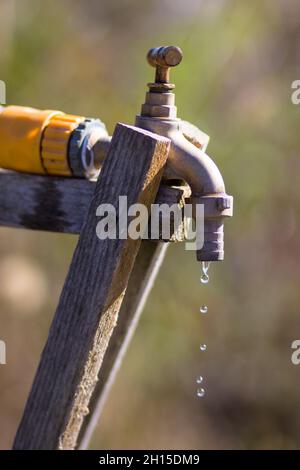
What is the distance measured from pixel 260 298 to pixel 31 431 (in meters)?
2.49

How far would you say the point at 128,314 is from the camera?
165cm

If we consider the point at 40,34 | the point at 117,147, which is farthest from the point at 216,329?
the point at 117,147

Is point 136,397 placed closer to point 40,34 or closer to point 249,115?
point 249,115

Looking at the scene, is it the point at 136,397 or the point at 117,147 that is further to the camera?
the point at 136,397

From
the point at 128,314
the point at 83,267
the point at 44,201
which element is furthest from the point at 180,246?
the point at 83,267

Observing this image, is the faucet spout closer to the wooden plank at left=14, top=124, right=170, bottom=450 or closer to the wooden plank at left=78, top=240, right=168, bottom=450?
the wooden plank at left=14, top=124, right=170, bottom=450

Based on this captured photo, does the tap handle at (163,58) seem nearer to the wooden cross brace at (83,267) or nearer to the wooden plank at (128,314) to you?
the wooden cross brace at (83,267)

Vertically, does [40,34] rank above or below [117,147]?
above

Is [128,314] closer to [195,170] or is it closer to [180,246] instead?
[195,170]

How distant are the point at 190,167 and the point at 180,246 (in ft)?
7.90

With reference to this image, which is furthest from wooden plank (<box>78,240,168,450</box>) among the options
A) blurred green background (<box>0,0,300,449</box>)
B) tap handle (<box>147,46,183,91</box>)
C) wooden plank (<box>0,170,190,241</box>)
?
blurred green background (<box>0,0,300,449</box>)

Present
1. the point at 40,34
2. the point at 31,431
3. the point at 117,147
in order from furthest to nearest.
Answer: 1. the point at 40,34
2. the point at 31,431
3. the point at 117,147

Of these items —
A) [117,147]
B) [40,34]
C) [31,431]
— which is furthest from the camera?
[40,34]

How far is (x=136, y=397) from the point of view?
378cm
